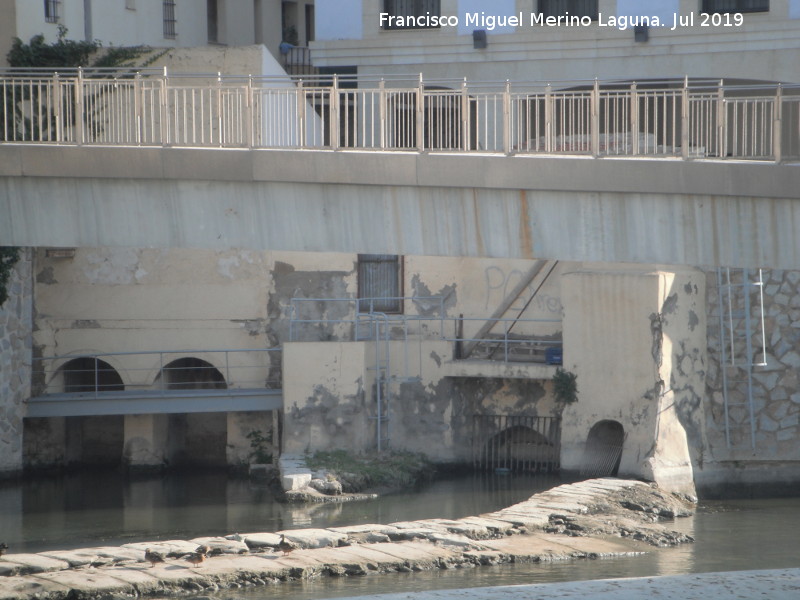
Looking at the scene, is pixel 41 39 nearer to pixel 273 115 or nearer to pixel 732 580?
pixel 273 115

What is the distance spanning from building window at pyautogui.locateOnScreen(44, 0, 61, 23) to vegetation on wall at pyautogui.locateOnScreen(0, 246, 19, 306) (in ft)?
17.5

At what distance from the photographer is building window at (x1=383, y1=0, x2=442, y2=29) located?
2983 cm

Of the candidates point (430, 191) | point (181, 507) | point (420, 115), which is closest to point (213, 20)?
point (181, 507)

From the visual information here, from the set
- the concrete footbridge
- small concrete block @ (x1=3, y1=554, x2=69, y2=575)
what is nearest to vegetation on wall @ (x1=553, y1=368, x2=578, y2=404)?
the concrete footbridge

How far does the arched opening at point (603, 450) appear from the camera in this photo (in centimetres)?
2454

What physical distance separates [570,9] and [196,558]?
16.8 meters

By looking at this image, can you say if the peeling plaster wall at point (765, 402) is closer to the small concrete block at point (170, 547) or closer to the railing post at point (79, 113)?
the small concrete block at point (170, 547)

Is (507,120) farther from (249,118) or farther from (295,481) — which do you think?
(295,481)

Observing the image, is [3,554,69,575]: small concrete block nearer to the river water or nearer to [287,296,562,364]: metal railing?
the river water

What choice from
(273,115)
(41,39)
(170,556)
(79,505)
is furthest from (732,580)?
(41,39)

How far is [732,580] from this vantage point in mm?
15328

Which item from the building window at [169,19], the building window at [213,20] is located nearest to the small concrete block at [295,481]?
the building window at [169,19]

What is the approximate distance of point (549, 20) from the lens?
2888 centimetres

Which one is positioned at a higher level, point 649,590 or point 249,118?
point 249,118
